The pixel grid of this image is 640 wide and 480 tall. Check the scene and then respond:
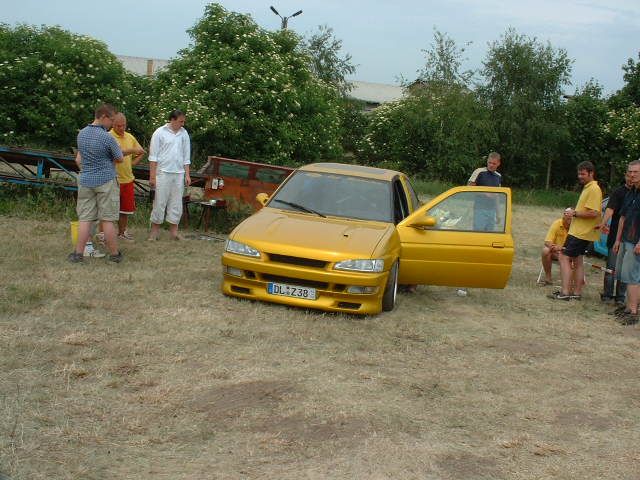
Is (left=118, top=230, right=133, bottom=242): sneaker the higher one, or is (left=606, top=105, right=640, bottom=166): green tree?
(left=606, top=105, right=640, bottom=166): green tree

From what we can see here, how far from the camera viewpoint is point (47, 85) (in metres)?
20.0

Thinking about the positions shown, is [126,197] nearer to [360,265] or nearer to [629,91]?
[360,265]

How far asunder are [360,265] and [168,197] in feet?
13.6

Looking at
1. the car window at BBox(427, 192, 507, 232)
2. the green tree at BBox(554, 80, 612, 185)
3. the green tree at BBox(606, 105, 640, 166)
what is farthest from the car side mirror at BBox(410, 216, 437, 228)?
the green tree at BBox(554, 80, 612, 185)

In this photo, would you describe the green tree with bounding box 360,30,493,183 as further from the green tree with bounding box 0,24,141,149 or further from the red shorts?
the red shorts

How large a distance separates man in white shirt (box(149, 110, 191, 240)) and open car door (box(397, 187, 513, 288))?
3549 mm

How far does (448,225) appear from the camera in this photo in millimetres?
8930

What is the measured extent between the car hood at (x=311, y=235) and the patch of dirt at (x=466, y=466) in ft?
10.8

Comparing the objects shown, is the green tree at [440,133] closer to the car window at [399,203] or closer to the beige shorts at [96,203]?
the car window at [399,203]

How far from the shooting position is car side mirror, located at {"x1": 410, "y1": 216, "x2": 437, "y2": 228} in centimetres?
869

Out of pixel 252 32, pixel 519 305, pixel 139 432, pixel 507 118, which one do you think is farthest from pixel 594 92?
pixel 139 432

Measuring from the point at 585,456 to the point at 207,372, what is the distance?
2.70m

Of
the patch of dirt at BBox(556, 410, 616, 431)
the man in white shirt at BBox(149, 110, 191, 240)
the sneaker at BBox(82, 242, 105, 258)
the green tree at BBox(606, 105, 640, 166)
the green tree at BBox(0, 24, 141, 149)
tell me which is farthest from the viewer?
the green tree at BBox(606, 105, 640, 166)

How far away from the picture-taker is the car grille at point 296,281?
7.82 meters
